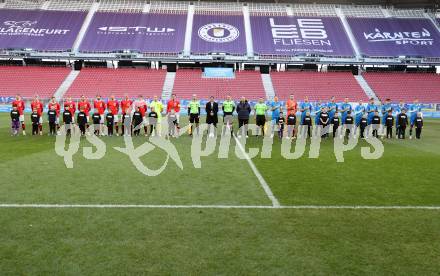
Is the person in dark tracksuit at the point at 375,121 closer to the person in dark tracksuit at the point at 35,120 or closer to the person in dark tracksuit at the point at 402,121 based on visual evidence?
the person in dark tracksuit at the point at 402,121

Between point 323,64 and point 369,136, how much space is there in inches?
1121

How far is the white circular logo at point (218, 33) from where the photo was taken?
45.9m

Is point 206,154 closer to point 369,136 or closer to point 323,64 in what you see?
point 369,136

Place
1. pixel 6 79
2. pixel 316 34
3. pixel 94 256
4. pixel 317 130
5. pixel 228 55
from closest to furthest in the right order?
pixel 94 256 → pixel 317 130 → pixel 6 79 → pixel 228 55 → pixel 316 34

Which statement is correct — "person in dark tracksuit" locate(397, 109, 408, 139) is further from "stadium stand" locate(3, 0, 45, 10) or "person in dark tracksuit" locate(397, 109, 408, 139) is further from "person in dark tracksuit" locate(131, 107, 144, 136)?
"stadium stand" locate(3, 0, 45, 10)

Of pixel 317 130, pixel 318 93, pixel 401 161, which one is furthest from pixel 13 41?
pixel 401 161

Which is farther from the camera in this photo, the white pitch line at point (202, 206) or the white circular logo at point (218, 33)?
the white circular logo at point (218, 33)

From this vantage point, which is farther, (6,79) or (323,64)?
(323,64)

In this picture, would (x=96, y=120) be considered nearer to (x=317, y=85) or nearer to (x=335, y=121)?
(x=335, y=121)

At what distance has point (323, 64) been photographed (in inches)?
1779
